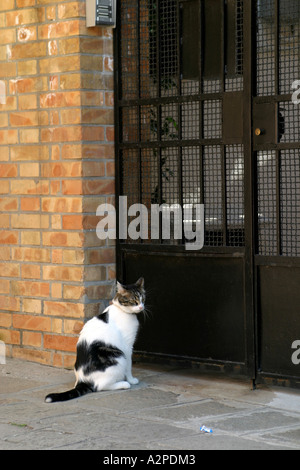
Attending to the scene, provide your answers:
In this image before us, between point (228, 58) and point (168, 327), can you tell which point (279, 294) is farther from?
point (228, 58)

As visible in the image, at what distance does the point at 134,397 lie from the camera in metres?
6.38

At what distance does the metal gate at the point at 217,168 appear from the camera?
6461mm

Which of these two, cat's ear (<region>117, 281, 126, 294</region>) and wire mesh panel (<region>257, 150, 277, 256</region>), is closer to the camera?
wire mesh panel (<region>257, 150, 277, 256</region>)

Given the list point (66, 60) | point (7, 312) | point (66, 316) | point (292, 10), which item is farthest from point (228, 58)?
point (7, 312)

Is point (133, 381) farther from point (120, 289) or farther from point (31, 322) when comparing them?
point (31, 322)

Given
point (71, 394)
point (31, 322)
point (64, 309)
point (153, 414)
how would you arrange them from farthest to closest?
point (31, 322) → point (64, 309) → point (71, 394) → point (153, 414)

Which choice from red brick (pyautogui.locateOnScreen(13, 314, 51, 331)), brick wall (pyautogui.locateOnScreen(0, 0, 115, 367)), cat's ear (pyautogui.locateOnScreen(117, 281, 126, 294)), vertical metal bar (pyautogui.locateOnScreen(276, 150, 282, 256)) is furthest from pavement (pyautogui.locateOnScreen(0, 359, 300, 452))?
vertical metal bar (pyautogui.locateOnScreen(276, 150, 282, 256))

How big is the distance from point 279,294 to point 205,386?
881 mm

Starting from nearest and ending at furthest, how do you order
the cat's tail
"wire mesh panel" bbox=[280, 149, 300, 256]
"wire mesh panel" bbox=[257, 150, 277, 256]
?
1. the cat's tail
2. "wire mesh panel" bbox=[280, 149, 300, 256]
3. "wire mesh panel" bbox=[257, 150, 277, 256]

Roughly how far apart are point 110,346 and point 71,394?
0.46 metres

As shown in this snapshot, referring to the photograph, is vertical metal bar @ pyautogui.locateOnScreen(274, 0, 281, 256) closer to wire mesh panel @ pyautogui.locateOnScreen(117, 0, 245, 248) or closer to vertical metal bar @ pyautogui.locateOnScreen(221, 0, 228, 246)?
wire mesh panel @ pyautogui.locateOnScreen(117, 0, 245, 248)

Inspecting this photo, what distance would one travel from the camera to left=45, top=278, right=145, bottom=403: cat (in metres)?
6.53

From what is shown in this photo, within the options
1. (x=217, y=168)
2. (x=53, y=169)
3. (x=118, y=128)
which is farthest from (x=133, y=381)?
(x=118, y=128)

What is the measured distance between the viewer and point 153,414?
5934 mm
